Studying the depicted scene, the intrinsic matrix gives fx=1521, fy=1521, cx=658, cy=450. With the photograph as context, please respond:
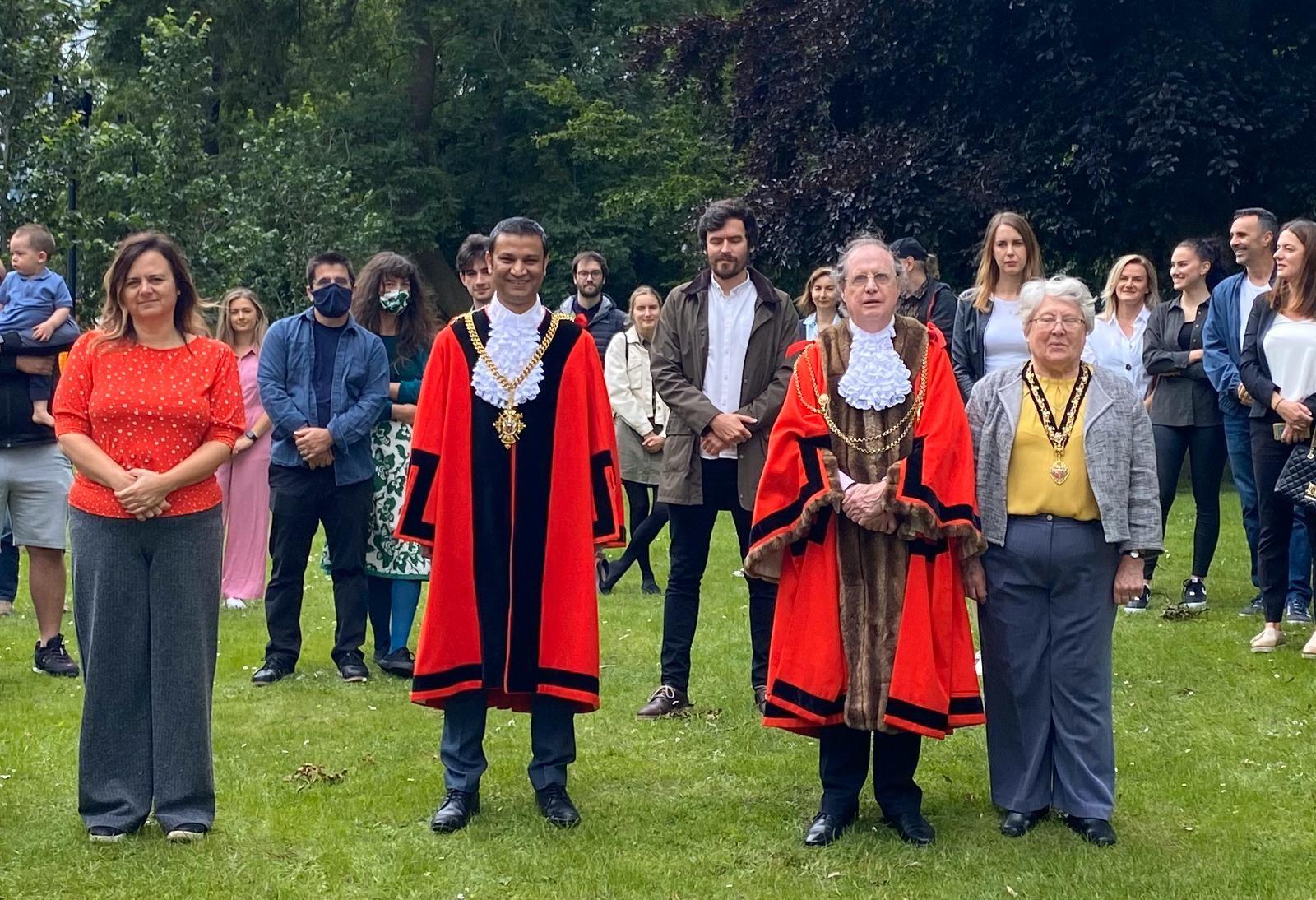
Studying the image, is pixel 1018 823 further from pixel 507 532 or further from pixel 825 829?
pixel 507 532

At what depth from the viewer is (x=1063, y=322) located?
571 cm

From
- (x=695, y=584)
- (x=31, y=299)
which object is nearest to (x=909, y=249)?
(x=695, y=584)

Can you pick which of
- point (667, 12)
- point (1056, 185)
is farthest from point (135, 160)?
point (667, 12)

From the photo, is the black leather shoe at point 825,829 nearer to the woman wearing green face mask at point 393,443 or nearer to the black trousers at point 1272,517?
the woman wearing green face mask at point 393,443

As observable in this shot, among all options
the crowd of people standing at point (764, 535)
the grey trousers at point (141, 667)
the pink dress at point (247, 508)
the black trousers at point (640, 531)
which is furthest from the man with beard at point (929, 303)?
the pink dress at point (247, 508)

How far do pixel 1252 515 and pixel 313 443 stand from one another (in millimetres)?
5854

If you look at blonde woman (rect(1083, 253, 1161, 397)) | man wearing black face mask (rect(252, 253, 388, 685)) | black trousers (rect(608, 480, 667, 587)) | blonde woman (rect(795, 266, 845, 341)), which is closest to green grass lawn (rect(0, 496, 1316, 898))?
man wearing black face mask (rect(252, 253, 388, 685))

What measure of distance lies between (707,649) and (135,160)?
52.1ft

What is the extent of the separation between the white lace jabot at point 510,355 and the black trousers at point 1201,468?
5545mm

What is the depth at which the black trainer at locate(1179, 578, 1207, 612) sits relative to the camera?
9.88 m

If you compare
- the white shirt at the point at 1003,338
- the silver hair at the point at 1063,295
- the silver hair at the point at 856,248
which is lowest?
the white shirt at the point at 1003,338

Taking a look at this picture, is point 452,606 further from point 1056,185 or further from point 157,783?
point 1056,185

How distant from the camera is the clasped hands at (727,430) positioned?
23.4 ft

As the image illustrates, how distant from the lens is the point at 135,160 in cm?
2181
